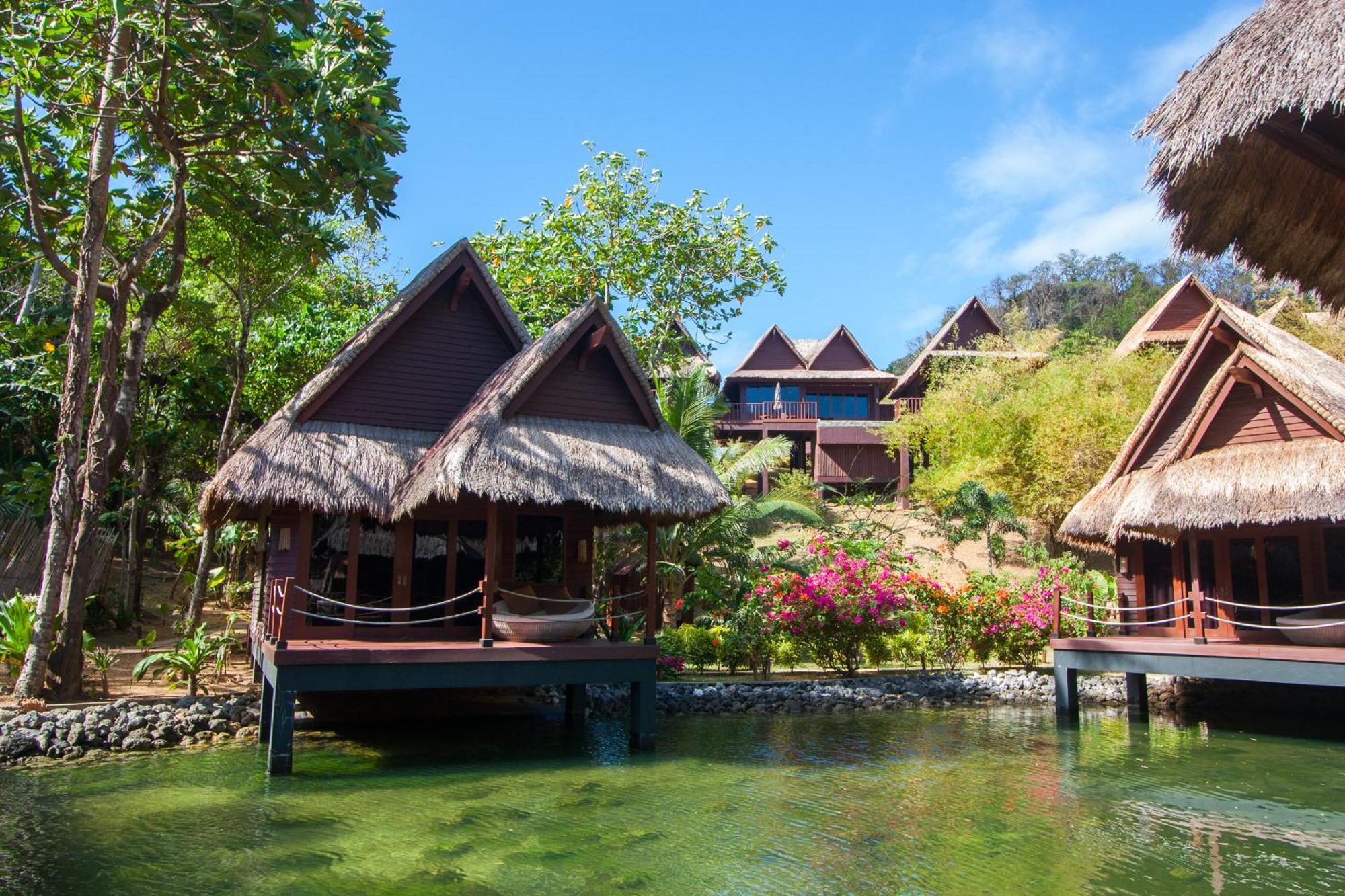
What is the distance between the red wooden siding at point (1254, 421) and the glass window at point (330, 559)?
12.6 metres

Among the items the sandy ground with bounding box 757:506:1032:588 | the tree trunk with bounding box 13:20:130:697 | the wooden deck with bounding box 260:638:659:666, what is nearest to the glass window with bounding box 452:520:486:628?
the wooden deck with bounding box 260:638:659:666

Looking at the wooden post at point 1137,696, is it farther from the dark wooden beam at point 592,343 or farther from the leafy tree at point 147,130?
the leafy tree at point 147,130

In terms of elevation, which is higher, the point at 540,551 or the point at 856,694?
the point at 540,551

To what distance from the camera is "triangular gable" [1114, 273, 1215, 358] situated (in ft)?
112

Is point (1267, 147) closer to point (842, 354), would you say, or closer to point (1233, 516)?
point (1233, 516)

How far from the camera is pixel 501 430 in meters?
11.4

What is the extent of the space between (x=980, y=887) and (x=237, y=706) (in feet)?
31.8

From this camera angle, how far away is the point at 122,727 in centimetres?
1120

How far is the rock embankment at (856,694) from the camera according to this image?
14953 millimetres

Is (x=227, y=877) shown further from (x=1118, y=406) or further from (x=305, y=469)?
(x=1118, y=406)

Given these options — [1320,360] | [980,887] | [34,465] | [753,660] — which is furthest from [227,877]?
[1320,360]

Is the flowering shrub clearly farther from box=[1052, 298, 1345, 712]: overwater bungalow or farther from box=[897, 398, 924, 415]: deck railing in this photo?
box=[897, 398, 924, 415]: deck railing

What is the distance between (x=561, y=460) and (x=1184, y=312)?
3107cm

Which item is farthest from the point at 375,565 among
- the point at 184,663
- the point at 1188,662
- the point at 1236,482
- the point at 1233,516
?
the point at 1236,482
